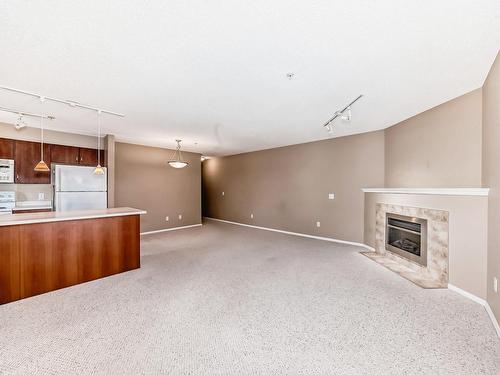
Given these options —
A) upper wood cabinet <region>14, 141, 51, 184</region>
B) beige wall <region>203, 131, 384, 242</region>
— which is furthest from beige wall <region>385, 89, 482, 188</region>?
upper wood cabinet <region>14, 141, 51, 184</region>

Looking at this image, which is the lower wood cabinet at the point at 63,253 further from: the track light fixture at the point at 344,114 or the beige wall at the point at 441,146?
the beige wall at the point at 441,146

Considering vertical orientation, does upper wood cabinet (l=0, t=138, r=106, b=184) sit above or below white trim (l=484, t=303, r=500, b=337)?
above

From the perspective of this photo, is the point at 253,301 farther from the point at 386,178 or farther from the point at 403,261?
the point at 386,178

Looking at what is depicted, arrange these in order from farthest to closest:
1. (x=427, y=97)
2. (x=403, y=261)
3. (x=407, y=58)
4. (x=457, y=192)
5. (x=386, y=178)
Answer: (x=386, y=178)
(x=403, y=261)
(x=427, y=97)
(x=457, y=192)
(x=407, y=58)

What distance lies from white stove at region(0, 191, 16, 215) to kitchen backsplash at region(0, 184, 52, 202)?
12 centimetres

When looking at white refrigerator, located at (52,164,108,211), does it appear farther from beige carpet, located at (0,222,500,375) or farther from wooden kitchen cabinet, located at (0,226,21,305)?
beige carpet, located at (0,222,500,375)

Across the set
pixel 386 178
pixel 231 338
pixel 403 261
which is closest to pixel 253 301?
pixel 231 338

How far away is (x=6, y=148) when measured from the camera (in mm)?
4168

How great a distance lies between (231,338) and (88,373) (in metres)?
1.08

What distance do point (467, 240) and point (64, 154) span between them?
23.6ft

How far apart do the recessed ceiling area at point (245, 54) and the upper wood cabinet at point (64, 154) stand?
54.6 inches

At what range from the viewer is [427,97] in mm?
3078

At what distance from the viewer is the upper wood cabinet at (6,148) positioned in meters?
4.13

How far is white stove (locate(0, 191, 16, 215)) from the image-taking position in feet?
13.7
